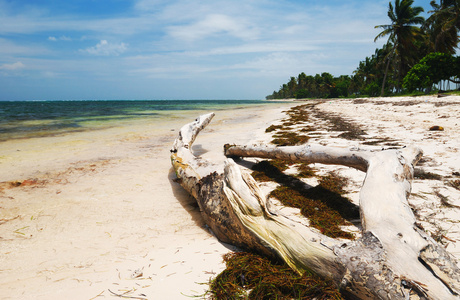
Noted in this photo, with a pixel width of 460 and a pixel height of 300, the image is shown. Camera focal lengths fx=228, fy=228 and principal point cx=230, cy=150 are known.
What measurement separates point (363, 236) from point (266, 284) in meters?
0.78

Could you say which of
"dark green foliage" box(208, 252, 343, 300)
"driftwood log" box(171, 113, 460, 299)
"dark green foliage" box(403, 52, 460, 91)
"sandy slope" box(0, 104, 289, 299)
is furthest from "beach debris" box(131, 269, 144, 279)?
"dark green foliage" box(403, 52, 460, 91)

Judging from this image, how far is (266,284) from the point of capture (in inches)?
65.4

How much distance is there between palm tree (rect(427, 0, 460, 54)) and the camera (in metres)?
28.5

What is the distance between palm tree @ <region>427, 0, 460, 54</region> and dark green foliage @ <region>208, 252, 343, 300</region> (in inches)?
1614

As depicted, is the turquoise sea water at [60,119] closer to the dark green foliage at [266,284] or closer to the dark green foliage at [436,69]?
the dark green foliage at [266,284]

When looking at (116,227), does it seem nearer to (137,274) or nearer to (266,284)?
(137,274)

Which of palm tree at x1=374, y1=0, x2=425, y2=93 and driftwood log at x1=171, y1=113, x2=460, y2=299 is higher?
palm tree at x1=374, y1=0, x2=425, y2=93

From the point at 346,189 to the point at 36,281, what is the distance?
11.8 feet

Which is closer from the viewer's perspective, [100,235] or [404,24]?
[100,235]

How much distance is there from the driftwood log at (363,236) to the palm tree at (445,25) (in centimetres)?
3920

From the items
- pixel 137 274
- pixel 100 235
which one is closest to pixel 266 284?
pixel 137 274

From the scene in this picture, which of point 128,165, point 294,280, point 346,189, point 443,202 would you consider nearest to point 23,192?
point 128,165

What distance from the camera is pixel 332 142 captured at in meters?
6.07

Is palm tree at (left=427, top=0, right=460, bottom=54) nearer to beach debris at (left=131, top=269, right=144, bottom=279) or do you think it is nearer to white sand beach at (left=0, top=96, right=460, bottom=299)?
white sand beach at (left=0, top=96, right=460, bottom=299)
